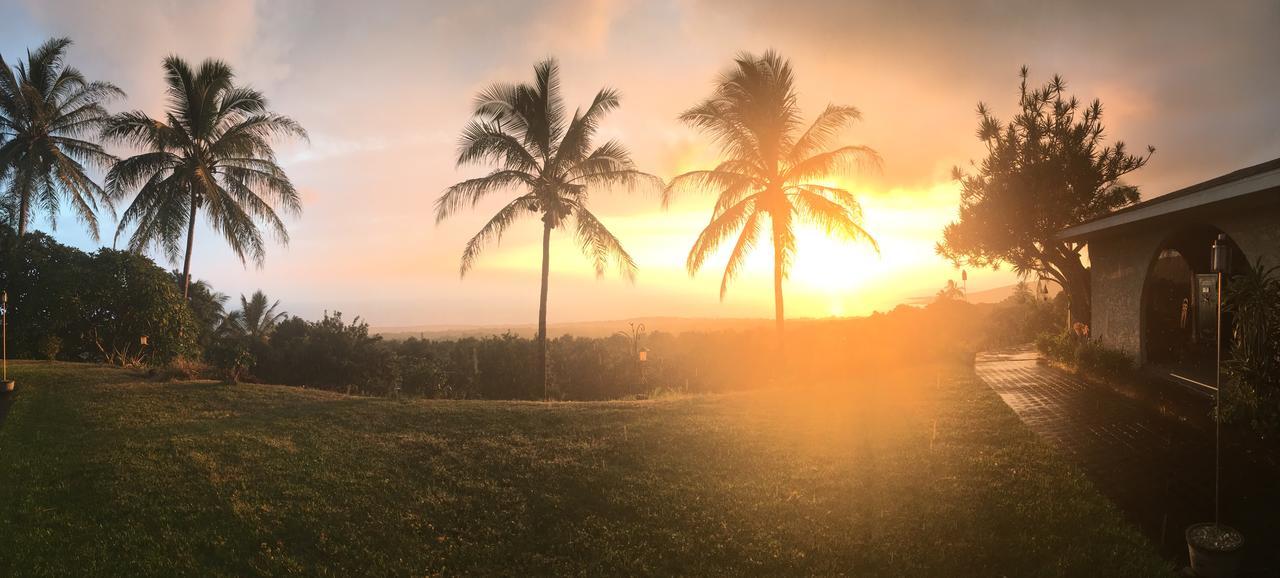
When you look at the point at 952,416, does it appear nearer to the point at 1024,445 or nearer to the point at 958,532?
the point at 1024,445

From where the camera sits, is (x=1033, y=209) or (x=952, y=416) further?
(x=1033, y=209)

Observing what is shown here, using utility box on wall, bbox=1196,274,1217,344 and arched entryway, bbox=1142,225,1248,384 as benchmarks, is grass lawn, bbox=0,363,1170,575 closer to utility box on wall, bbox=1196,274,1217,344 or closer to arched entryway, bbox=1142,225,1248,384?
arched entryway, bbox=1142,225,1248,384

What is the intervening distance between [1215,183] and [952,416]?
5075mm

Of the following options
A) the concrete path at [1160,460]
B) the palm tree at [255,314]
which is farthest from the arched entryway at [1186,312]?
the palm tree at [255,314]

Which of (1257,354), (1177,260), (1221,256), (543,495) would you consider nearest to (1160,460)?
(1257,354)

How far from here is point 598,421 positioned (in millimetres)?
11250

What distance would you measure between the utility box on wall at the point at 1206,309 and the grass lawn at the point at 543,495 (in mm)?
7130

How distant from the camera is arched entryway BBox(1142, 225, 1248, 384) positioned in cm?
1290

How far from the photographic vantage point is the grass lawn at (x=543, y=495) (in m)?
6.11

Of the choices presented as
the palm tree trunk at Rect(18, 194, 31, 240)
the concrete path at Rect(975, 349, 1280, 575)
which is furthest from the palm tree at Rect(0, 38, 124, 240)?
the concrete path at Rect(975, 349, 1280, 575)

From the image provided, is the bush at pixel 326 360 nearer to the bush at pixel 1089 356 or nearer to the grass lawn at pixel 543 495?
the grass lawn at pixel 543 495

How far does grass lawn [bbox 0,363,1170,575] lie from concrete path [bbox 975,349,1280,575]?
0.35m

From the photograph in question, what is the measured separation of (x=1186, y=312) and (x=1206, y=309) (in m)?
1.71

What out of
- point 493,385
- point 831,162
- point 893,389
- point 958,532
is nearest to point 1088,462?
point 958,532
